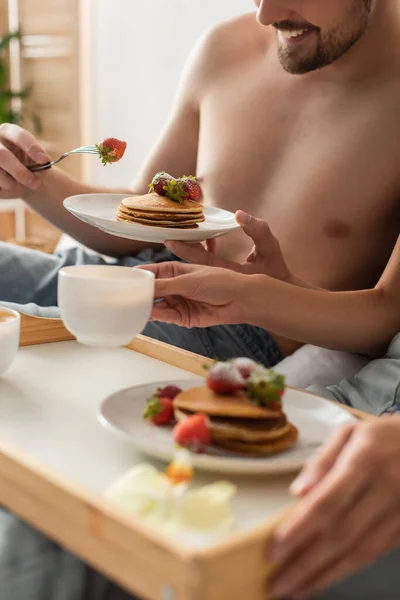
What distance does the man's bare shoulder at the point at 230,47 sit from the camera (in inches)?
75.7

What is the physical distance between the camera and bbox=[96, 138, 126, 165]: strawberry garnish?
58.9 inches

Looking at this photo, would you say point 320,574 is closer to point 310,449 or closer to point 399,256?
point 310,449

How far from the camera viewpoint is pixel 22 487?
30.4 inches

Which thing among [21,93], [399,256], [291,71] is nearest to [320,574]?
[399,256]

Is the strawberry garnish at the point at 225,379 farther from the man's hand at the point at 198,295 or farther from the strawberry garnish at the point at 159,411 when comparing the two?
the man's hand at the point at 198,295

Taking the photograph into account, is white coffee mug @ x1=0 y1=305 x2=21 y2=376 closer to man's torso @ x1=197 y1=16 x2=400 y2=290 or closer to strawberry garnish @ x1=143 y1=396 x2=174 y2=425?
strawberry garnish @ x1=143 y1=396 x2=174 y2=425

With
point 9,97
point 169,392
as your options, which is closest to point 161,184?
point 169,392

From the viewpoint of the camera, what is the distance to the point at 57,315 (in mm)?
1445

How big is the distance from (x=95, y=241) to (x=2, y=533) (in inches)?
43.3

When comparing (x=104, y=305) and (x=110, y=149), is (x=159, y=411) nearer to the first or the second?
(x=104, y=305)

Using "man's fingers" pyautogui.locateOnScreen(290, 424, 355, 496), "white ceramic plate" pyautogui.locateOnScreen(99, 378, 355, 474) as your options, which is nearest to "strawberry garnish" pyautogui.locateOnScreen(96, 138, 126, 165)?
"white ceramic plate" pyautogui.locateOnScreen(99, 378, 355, 474)

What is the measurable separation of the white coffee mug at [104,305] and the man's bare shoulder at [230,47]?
3.72 feet


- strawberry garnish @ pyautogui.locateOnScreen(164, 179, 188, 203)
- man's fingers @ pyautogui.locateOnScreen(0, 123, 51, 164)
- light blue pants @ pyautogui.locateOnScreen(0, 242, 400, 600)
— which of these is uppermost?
man's fingers @ pyautogui.locateOnScreen(0, 123, 51, 164)

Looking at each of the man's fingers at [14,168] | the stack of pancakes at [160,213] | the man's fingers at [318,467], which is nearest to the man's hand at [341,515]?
the man's fingers at [318,467]
